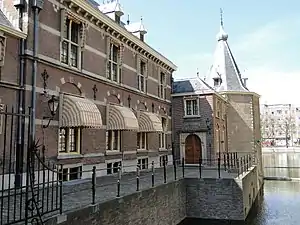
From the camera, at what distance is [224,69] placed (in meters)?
28.6

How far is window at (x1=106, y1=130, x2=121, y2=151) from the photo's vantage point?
15.2m

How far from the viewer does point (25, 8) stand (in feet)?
34.0

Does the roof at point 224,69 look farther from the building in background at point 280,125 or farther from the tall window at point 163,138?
the building in background at point 280,125

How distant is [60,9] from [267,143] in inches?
3081

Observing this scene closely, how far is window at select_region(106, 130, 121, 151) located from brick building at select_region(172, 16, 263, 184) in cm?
853

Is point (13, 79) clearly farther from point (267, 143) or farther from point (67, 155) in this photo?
point (267, 143)

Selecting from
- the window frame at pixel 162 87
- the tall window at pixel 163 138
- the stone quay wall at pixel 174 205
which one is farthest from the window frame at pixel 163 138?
the stone quay wall at pixel 174 205

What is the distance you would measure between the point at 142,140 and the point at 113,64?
5400 millimetres

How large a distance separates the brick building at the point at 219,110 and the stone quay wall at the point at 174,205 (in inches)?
312

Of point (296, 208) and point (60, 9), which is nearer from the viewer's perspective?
point (60, 9)

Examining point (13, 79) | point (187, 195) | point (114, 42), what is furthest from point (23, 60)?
point (187, 195)

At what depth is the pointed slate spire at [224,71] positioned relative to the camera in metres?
27.5

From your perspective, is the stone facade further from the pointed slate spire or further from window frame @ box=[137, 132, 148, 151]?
window frame @ box=[137, 132, 148, 151]

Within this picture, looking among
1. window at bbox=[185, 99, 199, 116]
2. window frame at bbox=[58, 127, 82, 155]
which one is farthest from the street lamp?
window at bbox=[185, 99, 199, 116]
